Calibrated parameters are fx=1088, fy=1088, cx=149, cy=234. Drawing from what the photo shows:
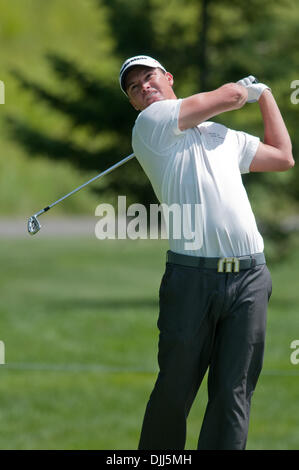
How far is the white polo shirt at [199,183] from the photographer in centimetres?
423

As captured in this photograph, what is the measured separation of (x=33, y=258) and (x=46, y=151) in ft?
29.3

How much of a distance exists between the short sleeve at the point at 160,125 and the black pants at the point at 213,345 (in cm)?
50

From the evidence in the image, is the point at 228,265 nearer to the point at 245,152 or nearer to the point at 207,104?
the point at 245,152

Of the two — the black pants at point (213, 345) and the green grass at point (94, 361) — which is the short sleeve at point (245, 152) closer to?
the black pants at point (213, 345)

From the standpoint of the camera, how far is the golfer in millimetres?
4227

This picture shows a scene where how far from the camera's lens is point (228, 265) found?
4230 millimetres

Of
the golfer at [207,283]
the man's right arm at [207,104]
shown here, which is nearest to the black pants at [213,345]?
the golfer at [207,283]

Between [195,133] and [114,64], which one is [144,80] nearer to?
[195,133]

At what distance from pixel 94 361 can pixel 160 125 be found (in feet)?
22.7

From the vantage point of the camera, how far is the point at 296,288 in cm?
2055

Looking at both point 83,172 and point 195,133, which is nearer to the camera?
point 195,133
